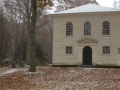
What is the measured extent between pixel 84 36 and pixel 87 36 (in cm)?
38

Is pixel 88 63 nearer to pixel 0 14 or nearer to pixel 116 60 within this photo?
pixel 116 60

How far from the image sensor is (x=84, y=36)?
86.8 feet

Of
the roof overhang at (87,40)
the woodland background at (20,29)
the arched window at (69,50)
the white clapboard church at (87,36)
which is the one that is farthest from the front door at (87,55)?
the woodland background at (20,29)

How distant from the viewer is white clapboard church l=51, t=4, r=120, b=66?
25.7 metres

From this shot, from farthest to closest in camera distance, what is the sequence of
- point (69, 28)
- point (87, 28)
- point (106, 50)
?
point (69, 28) → point (87, 28) → point (106, 50)

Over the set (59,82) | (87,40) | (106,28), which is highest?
(106,28)

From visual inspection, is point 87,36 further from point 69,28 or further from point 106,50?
point 106,50

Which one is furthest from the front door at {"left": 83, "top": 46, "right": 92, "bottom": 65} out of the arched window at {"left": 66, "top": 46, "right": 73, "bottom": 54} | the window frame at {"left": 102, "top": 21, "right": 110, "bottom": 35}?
the window frame at {"left": 102, "top": 21, "right": 110, "bottom": 35}

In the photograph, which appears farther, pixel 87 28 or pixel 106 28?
pixel 87 28

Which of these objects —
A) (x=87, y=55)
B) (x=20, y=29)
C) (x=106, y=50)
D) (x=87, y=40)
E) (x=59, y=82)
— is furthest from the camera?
(x=20, y=29)

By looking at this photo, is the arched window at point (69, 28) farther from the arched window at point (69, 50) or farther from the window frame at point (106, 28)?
the window frame at point (106, 28)

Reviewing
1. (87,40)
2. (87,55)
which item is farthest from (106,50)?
(87,55)

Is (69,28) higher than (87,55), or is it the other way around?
(69,28)

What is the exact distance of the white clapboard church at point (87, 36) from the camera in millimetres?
25703
